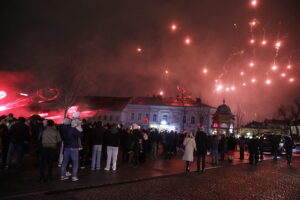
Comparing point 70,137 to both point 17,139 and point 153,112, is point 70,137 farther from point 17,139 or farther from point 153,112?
point 153,112

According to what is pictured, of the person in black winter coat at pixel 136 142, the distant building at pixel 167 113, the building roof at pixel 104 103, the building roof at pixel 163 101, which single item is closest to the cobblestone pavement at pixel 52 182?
the person in black winter coat at pixel 136 142

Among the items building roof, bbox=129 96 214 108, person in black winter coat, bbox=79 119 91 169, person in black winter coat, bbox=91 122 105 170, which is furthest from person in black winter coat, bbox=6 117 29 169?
building roof, bbox=129 96 214 108

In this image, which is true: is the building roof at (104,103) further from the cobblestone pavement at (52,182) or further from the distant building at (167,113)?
the cobblestone pavement at (52,182)

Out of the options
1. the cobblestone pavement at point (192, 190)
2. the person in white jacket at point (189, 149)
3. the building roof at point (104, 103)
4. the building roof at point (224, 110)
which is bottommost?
the cobblestone pavement at point (192, 190)

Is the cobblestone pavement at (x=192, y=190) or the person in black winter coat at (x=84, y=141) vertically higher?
the person in black winter coat at (x=84, y=141)

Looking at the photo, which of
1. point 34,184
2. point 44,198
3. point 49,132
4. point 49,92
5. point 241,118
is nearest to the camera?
point 44,198

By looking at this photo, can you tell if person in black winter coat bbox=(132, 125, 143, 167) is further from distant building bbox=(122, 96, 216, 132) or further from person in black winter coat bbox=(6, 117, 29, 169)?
distant building bbox=(122, 96, 216, 132)

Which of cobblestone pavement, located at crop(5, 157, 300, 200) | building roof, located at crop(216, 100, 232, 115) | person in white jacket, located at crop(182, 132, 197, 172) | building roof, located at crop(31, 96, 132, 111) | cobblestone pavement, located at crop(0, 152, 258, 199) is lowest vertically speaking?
cobblestone pavement, located at crop(5, 157, 300, 200)

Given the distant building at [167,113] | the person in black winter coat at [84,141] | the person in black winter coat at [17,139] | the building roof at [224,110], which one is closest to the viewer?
the person in black winter coat at [17,139]

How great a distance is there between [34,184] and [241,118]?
3202 inches

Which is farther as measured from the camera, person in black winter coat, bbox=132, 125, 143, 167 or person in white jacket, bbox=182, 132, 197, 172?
person in black winter coat, bbox=132, 125, 143, 167

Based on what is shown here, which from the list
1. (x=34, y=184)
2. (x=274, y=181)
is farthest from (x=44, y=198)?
(x=274, y=181)

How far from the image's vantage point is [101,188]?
9.04 metres

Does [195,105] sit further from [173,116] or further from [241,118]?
[241,118]
